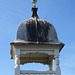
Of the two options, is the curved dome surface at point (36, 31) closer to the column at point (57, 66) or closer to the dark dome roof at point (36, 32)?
the dark dome roof at point (36, 32)

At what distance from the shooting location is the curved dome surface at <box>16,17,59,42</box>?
1767 cm

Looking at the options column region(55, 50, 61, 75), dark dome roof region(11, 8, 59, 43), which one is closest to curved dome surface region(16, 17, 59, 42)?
dark dome roof region(11, 8, 59, 43)

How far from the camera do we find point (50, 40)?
58.1 feet

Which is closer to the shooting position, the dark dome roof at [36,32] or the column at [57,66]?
the column at [57,66]

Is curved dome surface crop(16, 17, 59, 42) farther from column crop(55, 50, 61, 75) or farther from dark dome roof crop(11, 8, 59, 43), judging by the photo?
column crop(55, 50, 61, 75)

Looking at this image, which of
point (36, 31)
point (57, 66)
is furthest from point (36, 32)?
point (57, 66)

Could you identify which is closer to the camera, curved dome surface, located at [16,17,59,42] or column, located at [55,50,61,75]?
column, located at [55,50,61,75]

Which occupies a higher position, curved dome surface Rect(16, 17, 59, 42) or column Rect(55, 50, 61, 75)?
curved dome surface Rect(16, 17, 59, 42)

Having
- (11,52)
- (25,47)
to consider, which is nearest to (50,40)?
(25,47)

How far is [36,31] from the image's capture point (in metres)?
17.9

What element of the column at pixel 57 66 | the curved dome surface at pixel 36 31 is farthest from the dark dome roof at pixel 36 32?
the column at pixel 57 66

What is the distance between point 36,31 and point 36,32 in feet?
0.26

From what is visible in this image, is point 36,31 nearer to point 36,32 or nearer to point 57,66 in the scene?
point 36,32

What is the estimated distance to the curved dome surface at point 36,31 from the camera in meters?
17.7
